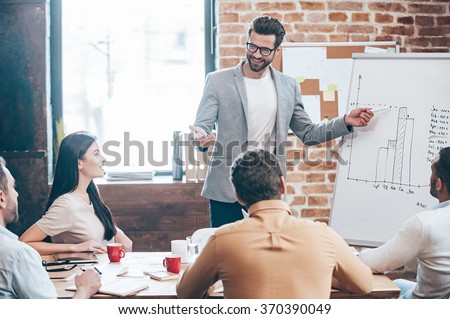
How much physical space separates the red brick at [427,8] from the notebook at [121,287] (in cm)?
279

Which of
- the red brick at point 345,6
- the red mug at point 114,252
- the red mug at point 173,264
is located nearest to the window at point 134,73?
the red brick at point 345,6

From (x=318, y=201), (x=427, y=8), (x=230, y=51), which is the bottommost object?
(x=318, y=201)

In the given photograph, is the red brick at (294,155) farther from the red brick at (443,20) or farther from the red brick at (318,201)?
the red brick at (443,20)

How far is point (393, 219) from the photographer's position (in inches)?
119

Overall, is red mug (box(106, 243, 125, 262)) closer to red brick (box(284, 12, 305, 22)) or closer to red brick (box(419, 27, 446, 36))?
red brick (box(284, 12, 305, 22))

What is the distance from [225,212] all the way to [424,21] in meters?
1.99

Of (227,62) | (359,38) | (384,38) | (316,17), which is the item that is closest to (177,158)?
(227,62)

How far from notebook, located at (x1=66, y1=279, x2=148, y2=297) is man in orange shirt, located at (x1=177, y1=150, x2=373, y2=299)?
303 mm

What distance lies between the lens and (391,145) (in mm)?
3002

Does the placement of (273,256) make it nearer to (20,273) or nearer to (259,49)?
(20,273)

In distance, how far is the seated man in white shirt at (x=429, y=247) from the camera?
219 centimetres

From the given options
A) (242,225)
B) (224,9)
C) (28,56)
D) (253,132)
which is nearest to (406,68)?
(253,132)

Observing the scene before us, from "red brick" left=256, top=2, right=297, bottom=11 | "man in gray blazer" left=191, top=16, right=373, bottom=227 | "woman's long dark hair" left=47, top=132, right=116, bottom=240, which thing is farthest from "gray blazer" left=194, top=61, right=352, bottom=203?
"red brick" left=256, top=2, right=297, bottom=11
